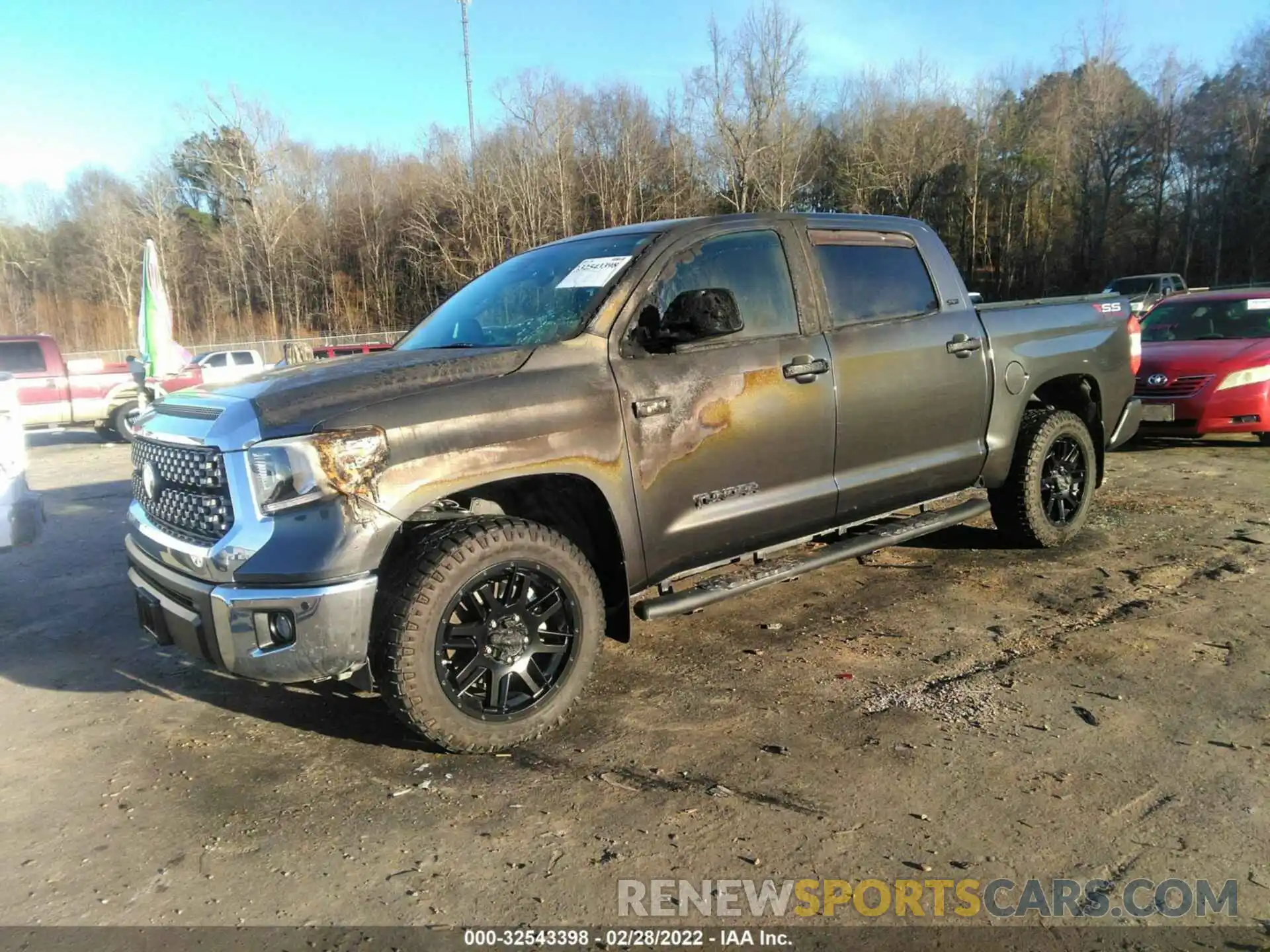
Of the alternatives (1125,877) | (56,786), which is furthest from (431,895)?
(1125,877)

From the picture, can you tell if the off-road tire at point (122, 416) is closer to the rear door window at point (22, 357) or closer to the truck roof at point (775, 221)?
the rear door window at point (22, 357)

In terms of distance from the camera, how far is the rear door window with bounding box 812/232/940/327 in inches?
172

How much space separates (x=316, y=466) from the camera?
9.27 feet

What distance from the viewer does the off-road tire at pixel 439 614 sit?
296cm

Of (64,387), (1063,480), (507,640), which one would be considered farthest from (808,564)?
(64,387)

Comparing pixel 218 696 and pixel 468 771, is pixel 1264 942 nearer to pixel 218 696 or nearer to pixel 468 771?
pixel 468 771

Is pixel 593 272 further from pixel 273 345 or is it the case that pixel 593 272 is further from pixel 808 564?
pixel 273 345

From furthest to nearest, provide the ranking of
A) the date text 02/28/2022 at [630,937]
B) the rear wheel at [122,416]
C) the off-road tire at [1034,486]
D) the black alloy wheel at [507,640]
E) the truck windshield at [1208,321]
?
1. the rear wheel at [122,416]
2. the truck windshield at [1208,321]
3. the off-road tire at [1034,486]
4. the black alloy wheel at [507,640]
5. the date text 02/28/2022 at [630,937]

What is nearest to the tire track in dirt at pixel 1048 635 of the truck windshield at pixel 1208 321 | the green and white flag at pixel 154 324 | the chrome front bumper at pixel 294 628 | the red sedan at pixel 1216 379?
the chrome front bumper at pixel 294 628

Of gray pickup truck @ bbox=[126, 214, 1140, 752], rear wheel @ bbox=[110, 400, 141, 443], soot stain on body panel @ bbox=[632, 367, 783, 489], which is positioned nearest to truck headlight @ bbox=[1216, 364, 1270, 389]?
gray pickup truck @ bbox=[126, 214, 1140, 752]

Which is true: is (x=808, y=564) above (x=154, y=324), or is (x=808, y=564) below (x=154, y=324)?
below

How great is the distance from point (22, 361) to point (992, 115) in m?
47.6

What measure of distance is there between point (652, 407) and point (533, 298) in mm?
911

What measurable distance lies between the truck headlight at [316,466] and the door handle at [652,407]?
104 centimetres
